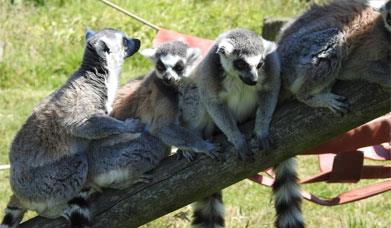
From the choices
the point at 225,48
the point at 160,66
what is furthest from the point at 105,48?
the point at 225,48

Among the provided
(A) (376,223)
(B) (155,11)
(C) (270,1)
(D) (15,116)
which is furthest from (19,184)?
(C) (270,1)

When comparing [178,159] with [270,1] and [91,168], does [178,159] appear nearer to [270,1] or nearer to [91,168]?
[91,168]

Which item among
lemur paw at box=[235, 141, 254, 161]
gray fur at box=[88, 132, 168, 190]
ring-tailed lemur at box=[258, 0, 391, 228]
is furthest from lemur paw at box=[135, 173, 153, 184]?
ring-tailed lemur at box=[258, 0, 391, 228]

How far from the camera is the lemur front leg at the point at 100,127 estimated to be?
4766 millimetres

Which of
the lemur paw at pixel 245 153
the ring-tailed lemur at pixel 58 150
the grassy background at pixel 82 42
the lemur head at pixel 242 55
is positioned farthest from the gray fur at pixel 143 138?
the grassy background at pixel 82 42

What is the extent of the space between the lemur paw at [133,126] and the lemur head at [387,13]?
1.66 metres

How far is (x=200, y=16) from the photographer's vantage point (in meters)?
12.8

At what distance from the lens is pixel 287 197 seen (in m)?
5.10

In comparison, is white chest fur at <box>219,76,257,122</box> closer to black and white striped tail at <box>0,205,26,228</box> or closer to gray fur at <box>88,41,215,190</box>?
gray fur at <box>88,41,215,190</box>

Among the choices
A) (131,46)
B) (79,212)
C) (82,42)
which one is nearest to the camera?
(79,212)

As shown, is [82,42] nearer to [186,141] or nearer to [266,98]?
[186,141]

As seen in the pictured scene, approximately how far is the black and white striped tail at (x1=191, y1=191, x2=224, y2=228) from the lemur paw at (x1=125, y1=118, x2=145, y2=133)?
71 centimetres

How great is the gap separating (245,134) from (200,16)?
8382 millimetres

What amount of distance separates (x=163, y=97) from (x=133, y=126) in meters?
→ 0.31
